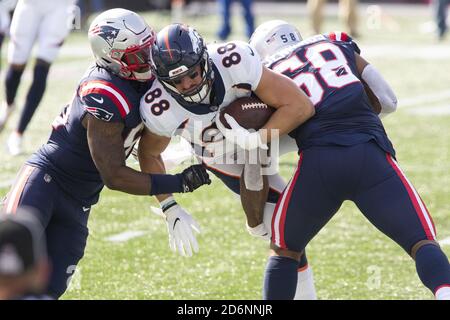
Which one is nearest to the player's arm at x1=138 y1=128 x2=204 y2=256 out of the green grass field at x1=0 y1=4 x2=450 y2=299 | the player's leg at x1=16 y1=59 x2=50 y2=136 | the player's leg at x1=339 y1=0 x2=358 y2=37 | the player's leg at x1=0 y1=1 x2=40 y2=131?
the green grass field at x1=0 y1=4 x2=450 y2=299

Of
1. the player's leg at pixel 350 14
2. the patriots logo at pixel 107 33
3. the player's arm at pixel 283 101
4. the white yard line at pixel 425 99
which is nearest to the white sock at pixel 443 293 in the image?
the player's arm at pixel 283 101

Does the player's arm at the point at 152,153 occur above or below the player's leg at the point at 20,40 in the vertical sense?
above

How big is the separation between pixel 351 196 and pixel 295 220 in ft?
0.77

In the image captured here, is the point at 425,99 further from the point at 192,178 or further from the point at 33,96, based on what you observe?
the point at 192,178

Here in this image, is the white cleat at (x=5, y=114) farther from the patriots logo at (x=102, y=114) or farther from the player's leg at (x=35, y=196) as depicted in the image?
the patriots logo at (x=102, y=114)

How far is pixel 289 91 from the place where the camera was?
3807 millimetres

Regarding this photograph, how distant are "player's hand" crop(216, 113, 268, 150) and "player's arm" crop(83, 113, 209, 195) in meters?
0.20

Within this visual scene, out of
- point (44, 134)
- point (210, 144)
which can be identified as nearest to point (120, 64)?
point (210, 144)

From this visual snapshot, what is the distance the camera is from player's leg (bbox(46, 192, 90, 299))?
3.91m

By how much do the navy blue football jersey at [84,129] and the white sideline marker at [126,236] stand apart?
1.52 m

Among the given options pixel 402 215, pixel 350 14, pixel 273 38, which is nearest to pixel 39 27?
pixel 273 38

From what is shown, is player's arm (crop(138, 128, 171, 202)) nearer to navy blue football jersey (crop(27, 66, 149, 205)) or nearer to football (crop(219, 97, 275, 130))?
navy blue football jersey (crop(27, 66, 149, 205))

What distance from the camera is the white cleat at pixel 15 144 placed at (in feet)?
24.7

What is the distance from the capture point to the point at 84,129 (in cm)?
394
